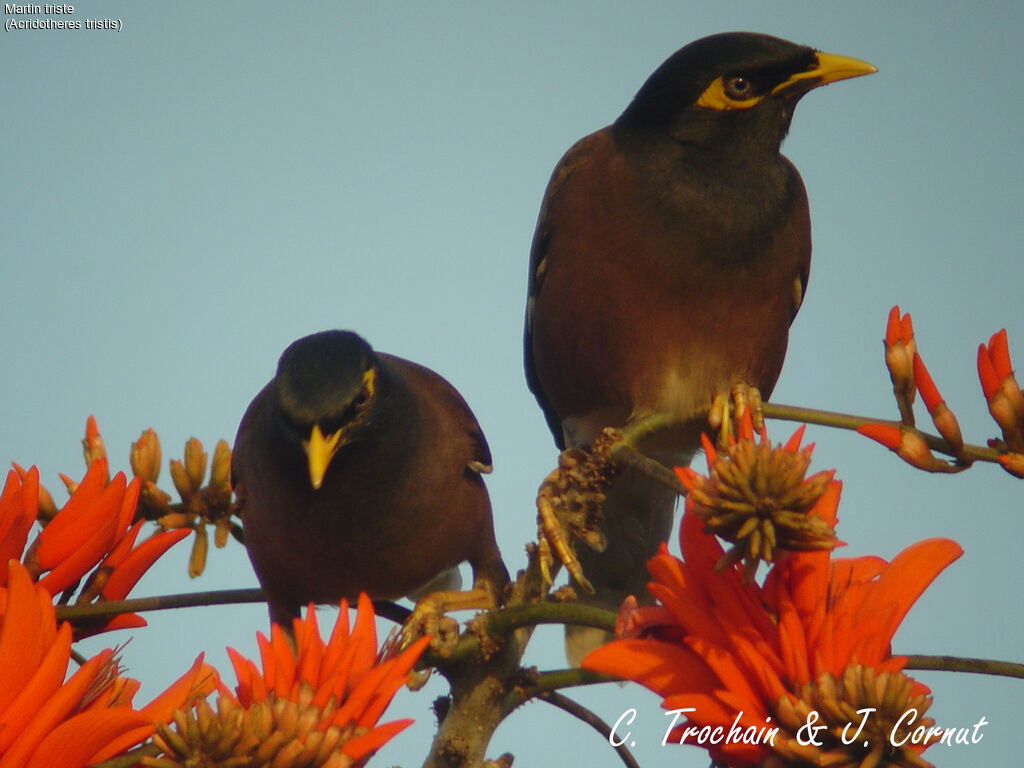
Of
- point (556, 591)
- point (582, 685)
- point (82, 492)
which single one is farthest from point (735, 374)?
point (82, 492)

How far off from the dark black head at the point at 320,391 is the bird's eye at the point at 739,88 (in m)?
0.99

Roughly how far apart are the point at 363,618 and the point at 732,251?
1630 millimetres

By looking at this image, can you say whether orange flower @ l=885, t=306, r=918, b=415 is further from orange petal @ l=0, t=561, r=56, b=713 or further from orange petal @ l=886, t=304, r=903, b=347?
orange petal @ l=0, t=561, r=56, b=713

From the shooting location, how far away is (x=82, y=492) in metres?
1.42

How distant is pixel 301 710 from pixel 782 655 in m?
0.43

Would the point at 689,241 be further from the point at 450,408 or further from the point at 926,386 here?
the point at 926,386

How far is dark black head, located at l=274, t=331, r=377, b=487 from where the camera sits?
2.24 metres

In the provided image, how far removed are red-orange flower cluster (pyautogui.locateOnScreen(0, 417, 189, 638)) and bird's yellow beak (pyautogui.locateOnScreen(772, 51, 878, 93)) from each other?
5.57 ft

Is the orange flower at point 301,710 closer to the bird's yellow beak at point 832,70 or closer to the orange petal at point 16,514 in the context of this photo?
the orange petal at point 16,514

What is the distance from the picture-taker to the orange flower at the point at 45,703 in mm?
1059

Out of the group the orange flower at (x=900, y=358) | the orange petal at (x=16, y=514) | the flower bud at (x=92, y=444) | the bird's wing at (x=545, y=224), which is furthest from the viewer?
the bird's wing at (x=545, y=224)

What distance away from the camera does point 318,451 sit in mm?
2246

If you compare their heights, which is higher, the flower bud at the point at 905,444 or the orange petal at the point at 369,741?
the flower bud at the point at 905,444

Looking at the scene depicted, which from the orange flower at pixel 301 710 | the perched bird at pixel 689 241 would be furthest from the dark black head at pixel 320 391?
the orange flower at pixel 301 710
